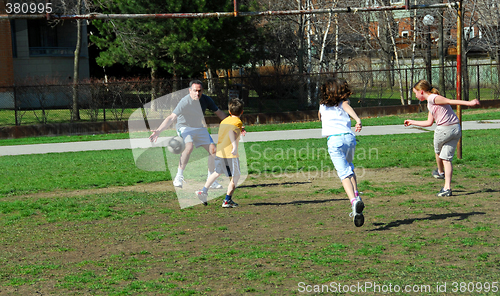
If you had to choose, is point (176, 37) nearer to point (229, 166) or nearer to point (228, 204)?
point (229, 166)

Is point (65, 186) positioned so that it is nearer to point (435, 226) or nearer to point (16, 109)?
point (435, 226)

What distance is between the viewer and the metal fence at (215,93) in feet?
72.0

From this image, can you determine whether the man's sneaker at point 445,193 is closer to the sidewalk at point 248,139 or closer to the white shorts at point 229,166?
the white shorts at point 229,166

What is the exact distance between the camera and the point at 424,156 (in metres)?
11.7

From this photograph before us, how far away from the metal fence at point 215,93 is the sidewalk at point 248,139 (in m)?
4.65

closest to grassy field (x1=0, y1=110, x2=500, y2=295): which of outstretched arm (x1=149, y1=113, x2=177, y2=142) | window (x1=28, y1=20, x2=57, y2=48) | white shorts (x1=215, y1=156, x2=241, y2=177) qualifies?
white shorts (x1=215, y1=156, x2=241, y2=177)

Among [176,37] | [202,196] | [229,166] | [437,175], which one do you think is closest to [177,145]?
[202,196]

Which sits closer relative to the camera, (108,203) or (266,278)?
(266,278)

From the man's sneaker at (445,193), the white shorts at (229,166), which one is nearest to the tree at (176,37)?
the white shorts at (229,166)

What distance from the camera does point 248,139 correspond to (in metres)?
16.6

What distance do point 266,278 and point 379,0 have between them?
91.8ft

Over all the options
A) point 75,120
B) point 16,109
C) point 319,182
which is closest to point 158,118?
point 75,120

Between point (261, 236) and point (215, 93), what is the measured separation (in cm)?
1901

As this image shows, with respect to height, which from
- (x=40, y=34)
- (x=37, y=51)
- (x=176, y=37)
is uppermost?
(x=40, y=34)
